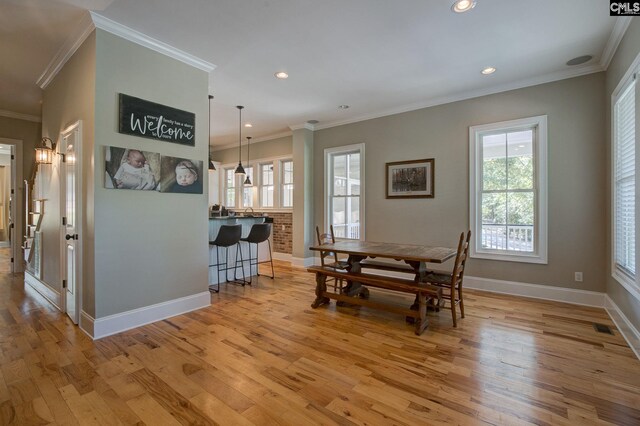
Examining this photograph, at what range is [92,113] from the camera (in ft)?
8.84

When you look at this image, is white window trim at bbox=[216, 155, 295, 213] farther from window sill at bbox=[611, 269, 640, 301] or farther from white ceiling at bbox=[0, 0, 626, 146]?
window sill at bbox=[611, 269, 640, 301]

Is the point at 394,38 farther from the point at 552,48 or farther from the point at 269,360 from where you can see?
the point at 269,360

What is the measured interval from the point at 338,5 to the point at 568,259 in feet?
13.1

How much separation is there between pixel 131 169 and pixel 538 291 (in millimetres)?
5074

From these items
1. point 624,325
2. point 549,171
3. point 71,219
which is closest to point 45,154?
point 71,219

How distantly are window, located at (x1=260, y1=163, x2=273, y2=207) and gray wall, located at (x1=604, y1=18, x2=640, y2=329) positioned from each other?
5865mm

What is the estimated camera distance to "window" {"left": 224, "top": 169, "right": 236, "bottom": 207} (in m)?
8.04

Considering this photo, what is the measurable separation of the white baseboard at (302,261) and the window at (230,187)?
2.98 m

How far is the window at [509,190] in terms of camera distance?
151 inches

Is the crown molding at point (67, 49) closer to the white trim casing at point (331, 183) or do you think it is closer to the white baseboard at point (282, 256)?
the white trim casing at point (331, 183)

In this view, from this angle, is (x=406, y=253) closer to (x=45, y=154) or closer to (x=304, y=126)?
(x=304, y=126)

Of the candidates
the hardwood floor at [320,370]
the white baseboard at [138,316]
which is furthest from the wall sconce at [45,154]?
the white baseboard at [138,316]

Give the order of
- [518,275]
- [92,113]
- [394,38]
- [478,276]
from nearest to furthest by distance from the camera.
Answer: [92,113], [394,38], [518,275], [478,276]

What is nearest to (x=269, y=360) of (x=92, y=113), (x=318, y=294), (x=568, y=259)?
(x=318, y=294)
